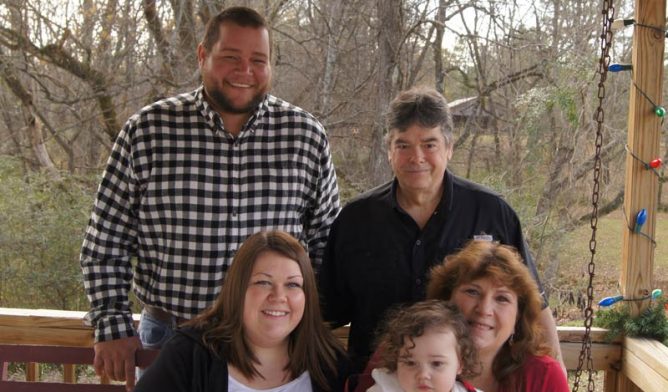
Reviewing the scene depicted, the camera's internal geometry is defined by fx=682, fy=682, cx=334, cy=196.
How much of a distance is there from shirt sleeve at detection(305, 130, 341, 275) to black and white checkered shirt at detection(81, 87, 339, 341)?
93mm

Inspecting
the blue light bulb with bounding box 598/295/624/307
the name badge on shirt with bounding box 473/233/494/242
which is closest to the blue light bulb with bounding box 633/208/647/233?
the blue light bulb with bounding box 598/295/624/307

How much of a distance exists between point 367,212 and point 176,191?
621 mm

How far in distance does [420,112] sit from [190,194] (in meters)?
0.79

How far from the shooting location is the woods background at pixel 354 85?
4.58m

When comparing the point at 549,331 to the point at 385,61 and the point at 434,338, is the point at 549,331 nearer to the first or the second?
the point at 434,338

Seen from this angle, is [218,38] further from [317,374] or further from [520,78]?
[520,78]

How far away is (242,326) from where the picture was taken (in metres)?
1.87

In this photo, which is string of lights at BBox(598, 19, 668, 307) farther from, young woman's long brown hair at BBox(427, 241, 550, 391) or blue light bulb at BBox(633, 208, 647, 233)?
young woman's long brown hair at BBox(427, 241, 550, 391)

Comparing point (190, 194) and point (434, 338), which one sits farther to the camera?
point (190, 194)

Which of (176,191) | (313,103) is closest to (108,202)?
(176,191)

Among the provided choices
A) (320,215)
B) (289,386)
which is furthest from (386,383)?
(320,215)

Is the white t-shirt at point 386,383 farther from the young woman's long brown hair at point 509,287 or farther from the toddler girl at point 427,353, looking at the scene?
the young woman's long brown hair at point 509,287

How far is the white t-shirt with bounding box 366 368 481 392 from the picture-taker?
175 centimetres

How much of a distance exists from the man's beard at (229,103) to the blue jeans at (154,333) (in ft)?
2.39
